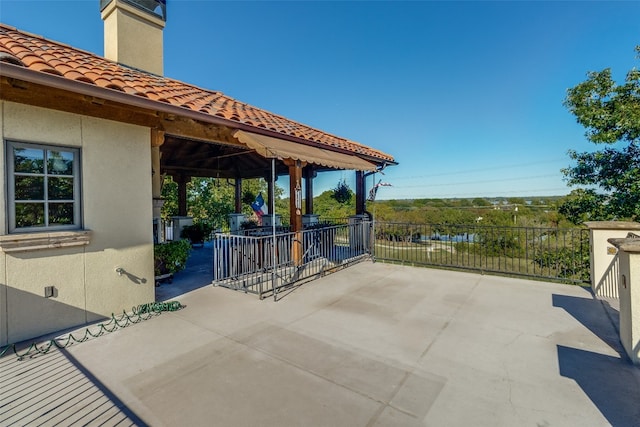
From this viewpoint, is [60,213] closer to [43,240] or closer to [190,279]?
[43,240]

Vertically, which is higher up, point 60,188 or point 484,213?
point 60,188

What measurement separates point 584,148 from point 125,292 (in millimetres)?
12578

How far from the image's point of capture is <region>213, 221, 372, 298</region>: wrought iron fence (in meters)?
6.09

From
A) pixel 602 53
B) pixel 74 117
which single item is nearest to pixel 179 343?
pixel 74 117

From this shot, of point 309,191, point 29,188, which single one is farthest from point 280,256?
point 309,191

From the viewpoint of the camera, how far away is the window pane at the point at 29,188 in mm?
3697

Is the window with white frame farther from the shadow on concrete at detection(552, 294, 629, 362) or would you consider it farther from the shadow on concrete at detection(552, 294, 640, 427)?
the shadow on concrete at detection(552, 294, 629, 362)

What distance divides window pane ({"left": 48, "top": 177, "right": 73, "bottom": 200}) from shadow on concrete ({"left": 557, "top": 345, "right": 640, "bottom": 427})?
6666 mm

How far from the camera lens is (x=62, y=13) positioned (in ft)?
25.7

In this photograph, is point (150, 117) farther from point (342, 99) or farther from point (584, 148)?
point (342, 99)

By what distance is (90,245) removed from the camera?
421cm

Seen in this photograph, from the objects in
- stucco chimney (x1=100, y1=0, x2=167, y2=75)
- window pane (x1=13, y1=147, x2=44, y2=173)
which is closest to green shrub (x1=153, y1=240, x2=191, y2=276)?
window pane (x1=13, y1=147, x2=44, y2=173)

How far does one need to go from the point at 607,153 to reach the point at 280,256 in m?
10.0

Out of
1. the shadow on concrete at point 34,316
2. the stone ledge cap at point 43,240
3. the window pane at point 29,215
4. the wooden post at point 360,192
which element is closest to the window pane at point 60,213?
the window pane at point 29,215
